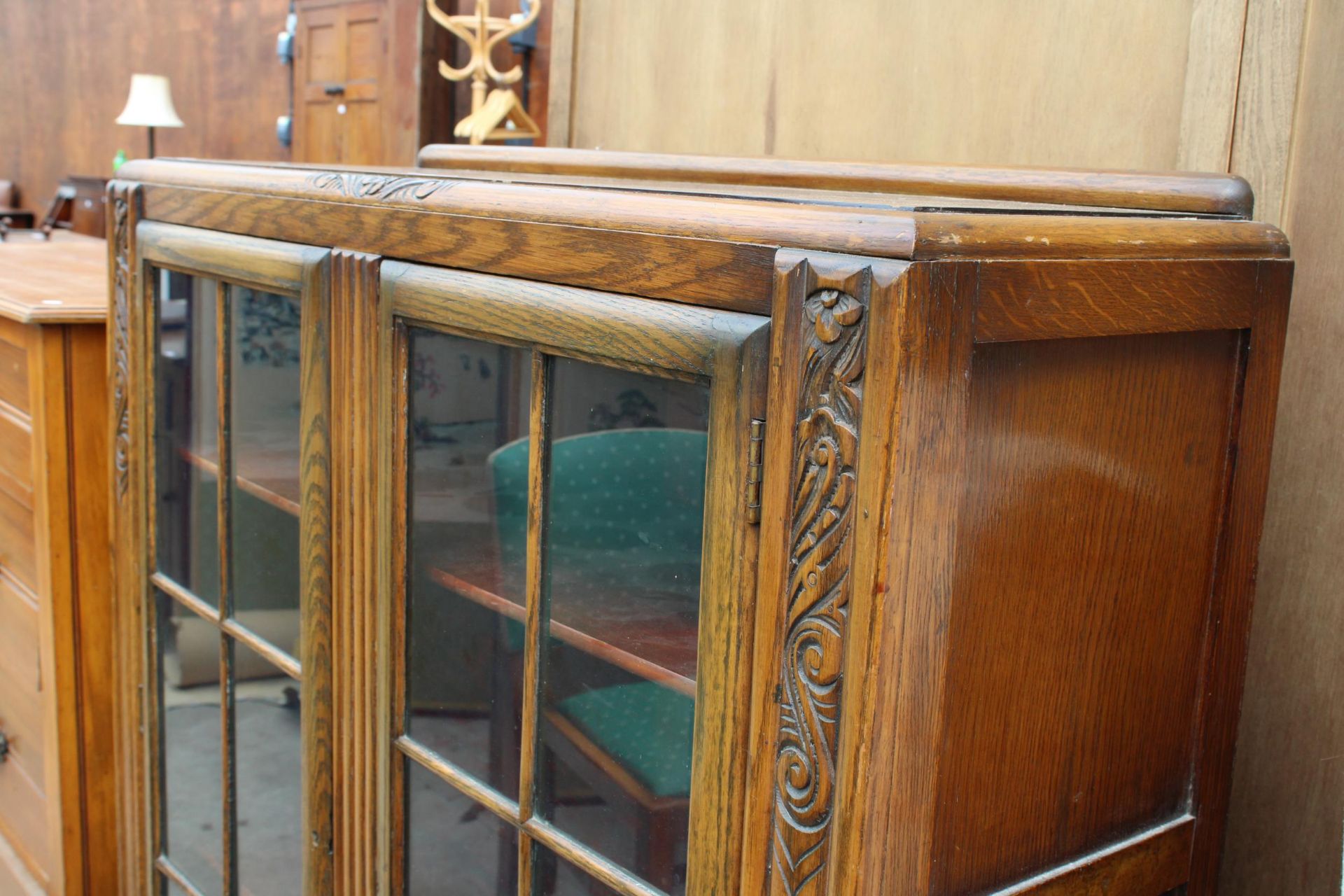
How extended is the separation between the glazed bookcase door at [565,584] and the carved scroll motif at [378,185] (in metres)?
0.06

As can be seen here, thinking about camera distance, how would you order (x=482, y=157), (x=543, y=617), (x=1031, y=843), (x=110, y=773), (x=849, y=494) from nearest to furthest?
1. (x=849, y=494)
2. (x=1031, y=843)
3. (x=543, y=617)
4. (x=482, y=157)
5. (x=110, y=773)

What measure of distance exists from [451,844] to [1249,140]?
863mm

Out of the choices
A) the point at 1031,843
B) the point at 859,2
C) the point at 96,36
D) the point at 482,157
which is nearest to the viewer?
the point at 1031,843

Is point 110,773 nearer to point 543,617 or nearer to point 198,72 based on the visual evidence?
point 543,617

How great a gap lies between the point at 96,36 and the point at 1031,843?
5893 mm

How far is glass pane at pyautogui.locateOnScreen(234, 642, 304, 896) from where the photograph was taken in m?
1.23

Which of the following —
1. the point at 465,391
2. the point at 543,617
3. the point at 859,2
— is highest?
the point at 859,2

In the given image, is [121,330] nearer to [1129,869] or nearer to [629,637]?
[629,637]

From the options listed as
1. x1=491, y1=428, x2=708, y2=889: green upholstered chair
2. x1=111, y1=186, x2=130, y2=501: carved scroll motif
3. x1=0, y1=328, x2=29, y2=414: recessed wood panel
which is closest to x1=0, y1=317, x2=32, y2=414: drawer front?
x1=0, y1=328, x2=29, y2=414: recessed wood panel

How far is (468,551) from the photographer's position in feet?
3.23

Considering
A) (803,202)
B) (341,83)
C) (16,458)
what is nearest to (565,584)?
(803,202)

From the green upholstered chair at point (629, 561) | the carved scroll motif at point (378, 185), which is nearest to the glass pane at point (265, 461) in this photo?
the carved scroll motif at point (378, 185)

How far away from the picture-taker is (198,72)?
4.76 metres

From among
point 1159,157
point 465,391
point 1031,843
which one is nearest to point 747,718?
point 1031,843
